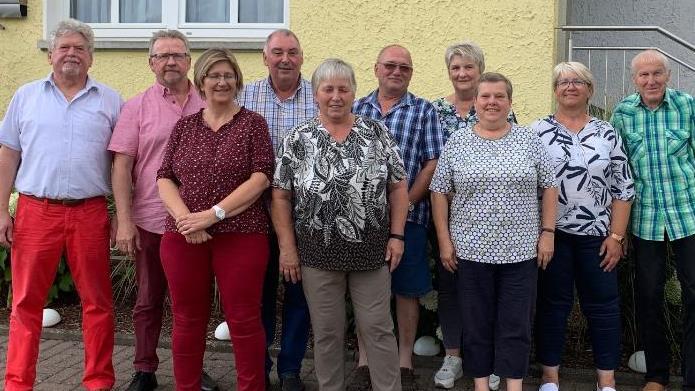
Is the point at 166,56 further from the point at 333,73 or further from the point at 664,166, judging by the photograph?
the point at 664,166

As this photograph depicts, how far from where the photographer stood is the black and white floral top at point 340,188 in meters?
3.75

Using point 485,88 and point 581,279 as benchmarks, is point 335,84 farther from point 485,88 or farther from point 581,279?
point 581,279

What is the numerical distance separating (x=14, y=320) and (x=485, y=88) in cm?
277

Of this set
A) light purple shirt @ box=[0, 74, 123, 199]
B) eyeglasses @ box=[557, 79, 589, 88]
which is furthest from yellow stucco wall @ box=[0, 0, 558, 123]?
light purple shirt @ box=[0, 74, 123, 199]

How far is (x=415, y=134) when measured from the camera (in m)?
4.27

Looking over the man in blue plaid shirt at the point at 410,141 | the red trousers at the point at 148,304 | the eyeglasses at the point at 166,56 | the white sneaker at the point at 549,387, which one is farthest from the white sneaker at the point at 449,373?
the eyeglasses at the point at 166,56

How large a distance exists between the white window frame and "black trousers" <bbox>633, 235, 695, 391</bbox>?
419 centimetres

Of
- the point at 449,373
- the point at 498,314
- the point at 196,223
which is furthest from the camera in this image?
the point at 449,373

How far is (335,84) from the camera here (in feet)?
12.4

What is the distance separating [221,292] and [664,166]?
2419mm

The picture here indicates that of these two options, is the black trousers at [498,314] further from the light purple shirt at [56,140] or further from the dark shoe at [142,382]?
the light purple shirt at [56,140]

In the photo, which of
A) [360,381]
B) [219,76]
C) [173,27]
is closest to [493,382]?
[360,381]

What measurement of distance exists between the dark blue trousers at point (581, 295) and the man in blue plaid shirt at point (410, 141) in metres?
0.68

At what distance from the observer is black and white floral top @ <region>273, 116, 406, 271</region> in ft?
12.3
